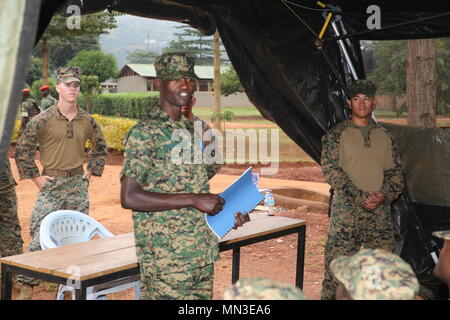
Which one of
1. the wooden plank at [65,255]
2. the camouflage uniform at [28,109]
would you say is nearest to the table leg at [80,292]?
the wooden plank at [65,255]

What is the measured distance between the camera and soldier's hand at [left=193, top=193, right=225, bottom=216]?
2.65m

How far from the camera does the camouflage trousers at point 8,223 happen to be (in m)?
4.67

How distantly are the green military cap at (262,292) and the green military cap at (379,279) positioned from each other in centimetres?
21

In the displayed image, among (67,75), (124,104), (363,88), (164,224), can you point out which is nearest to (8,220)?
(67,75)

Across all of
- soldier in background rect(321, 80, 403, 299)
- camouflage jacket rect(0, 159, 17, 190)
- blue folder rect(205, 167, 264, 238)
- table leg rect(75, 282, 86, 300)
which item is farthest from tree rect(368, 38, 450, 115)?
camouflage jacket rect(0, 159, 17, 190)

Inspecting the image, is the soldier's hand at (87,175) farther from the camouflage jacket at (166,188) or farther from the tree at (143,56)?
the tree at (143,56)

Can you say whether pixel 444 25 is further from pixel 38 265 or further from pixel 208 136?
pixel 38 265

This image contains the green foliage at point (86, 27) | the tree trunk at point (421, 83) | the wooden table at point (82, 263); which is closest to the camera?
the wooden table at point (82, 263)

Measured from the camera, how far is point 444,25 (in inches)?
169

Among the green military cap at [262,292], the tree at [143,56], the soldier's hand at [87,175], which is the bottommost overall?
the soldier's hand at [87,175]

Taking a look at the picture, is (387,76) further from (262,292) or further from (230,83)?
(230,83)

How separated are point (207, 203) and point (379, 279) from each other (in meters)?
1.17

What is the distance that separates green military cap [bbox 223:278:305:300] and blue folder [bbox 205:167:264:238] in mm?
1151
